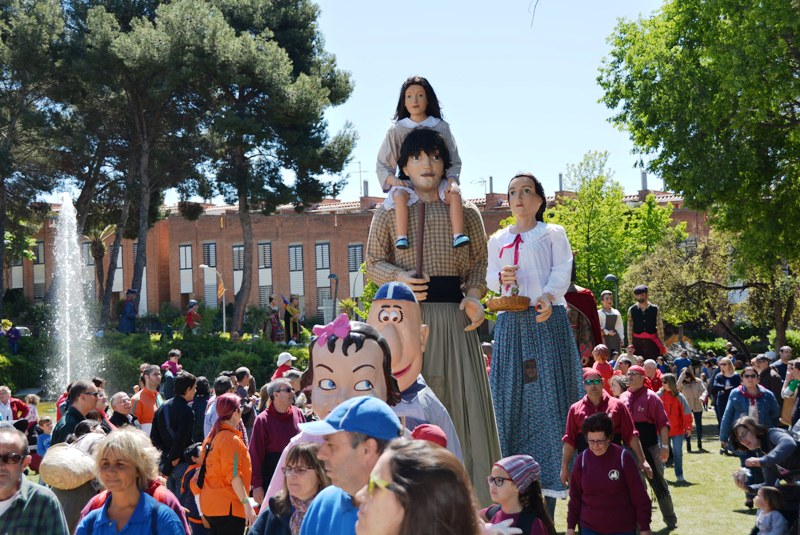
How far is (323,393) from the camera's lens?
4.91m

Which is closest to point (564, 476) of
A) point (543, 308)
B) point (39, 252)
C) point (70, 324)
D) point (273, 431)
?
point (543, 308)

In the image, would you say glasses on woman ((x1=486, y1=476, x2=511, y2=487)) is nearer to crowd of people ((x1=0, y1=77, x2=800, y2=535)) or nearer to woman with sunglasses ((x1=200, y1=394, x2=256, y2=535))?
crowd of people ((x1=0, y1=77, x2=800, y2=535))

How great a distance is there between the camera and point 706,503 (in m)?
11.5

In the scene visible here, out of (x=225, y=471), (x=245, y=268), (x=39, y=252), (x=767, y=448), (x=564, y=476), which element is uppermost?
(x=39, y=252)

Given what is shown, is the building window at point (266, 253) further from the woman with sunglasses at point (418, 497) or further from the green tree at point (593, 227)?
the woman with sunglasses at point (418, 497)

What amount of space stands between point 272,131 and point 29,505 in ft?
104

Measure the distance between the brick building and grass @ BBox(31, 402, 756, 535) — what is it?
165 feet

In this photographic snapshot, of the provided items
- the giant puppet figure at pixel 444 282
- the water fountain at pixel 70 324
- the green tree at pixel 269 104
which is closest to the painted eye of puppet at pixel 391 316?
the giant puppet figure at pixel 444 282

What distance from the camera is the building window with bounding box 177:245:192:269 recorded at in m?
70.2

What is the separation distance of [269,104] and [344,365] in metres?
31.3

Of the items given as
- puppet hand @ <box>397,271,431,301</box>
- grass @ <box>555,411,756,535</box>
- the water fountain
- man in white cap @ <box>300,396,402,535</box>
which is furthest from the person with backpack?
the water fountain

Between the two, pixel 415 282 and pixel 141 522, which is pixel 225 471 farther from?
pixel 141 522

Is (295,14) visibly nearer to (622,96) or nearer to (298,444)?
(622,96)

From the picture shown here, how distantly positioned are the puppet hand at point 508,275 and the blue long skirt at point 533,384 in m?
0.34
